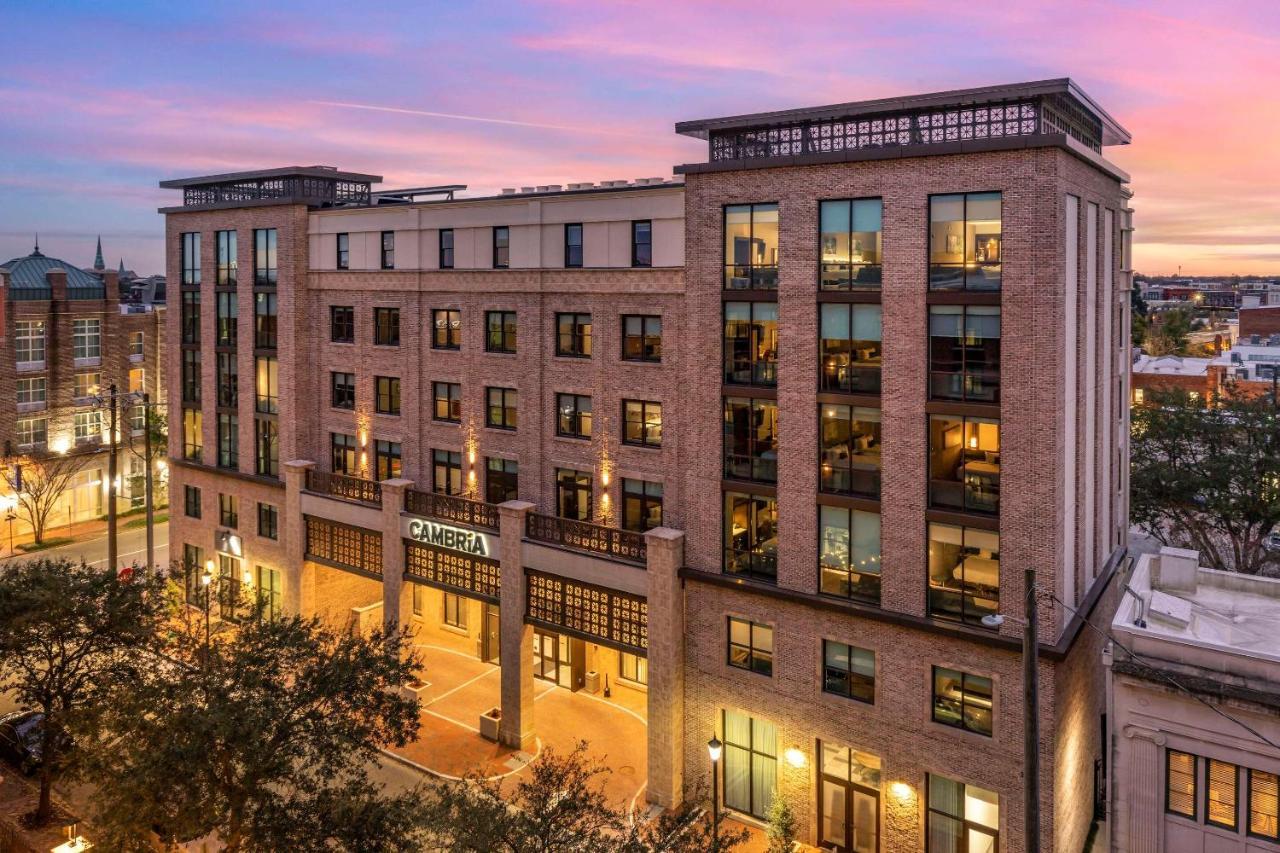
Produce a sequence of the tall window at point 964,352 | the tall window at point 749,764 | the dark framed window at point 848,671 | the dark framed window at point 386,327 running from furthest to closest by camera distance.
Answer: the dark framed window at point 386,327 < the tall window at point 749,764 < the dark framed window at point 848,671 < the tall window at point 964,352

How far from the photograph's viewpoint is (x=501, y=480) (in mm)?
36281

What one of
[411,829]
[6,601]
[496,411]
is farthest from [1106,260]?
[6,601]

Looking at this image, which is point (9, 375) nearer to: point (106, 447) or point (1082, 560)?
point (106, 447)

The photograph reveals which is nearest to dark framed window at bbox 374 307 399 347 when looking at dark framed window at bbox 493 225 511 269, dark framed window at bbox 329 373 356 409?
dark framed window at bbox 329 373 356 409

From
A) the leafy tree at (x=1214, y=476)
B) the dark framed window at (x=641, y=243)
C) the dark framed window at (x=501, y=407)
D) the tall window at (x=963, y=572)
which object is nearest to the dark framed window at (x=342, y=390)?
the dark framed window at (x=501, y=407)

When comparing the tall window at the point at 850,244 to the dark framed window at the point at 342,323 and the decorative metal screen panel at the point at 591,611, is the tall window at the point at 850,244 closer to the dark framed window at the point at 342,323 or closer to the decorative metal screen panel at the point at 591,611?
the decorative metal screen panel at the point at 591,611

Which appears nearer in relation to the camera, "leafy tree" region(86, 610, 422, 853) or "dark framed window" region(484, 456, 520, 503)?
"leafy tree" region(86, 610, 422, 853)

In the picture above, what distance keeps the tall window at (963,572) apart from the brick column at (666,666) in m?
8.22

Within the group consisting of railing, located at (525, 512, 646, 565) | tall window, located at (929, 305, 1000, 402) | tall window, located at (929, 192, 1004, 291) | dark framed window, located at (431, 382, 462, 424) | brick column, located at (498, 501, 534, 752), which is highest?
tall window, located at (929, 192, 1004, 291)

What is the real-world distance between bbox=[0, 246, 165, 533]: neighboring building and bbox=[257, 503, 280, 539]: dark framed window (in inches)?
964

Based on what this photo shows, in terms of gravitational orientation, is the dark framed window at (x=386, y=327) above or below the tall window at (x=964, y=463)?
above

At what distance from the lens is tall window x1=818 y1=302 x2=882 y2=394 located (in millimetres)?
25875

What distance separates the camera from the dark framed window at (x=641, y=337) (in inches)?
1242

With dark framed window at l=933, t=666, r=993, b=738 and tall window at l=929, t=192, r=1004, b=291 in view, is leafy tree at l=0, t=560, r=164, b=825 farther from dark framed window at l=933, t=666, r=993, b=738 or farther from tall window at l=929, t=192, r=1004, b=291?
tall window at l=929, t=192, r=1004, b=291
